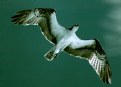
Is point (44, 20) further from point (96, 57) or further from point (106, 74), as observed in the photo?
point (106, 74)

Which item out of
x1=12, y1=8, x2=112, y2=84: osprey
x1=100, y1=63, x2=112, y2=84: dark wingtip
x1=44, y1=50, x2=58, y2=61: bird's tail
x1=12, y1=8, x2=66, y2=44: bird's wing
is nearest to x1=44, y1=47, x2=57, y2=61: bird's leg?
x1=44, y1=50, x2=58, y2=61: bird's tail

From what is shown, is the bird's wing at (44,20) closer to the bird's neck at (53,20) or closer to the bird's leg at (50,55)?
the bird's neck at (53,20)

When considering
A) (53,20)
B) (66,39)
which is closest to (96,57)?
(66,39)

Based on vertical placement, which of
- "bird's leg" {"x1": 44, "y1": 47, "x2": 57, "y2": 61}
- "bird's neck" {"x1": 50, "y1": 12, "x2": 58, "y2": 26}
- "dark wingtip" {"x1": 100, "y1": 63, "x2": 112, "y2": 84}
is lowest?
"dark wingtip" {"x1": 100, "y1": 63, "x2": 112, "y2": 84}

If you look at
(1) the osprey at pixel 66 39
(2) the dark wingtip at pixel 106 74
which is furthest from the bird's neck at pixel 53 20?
(2) the dark wingtip at pixel 106 74

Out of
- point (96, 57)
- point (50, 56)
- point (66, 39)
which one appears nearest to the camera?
point (50, 56)

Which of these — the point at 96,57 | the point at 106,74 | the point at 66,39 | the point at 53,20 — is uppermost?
the point at 53,20

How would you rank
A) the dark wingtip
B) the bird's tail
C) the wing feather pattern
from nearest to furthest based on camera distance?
the bird's tail, the wing feather pattern, the dark wingtip

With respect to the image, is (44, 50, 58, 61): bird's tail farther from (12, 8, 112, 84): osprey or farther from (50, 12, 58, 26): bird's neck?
(50, 12, 58, 26): bird's neck
